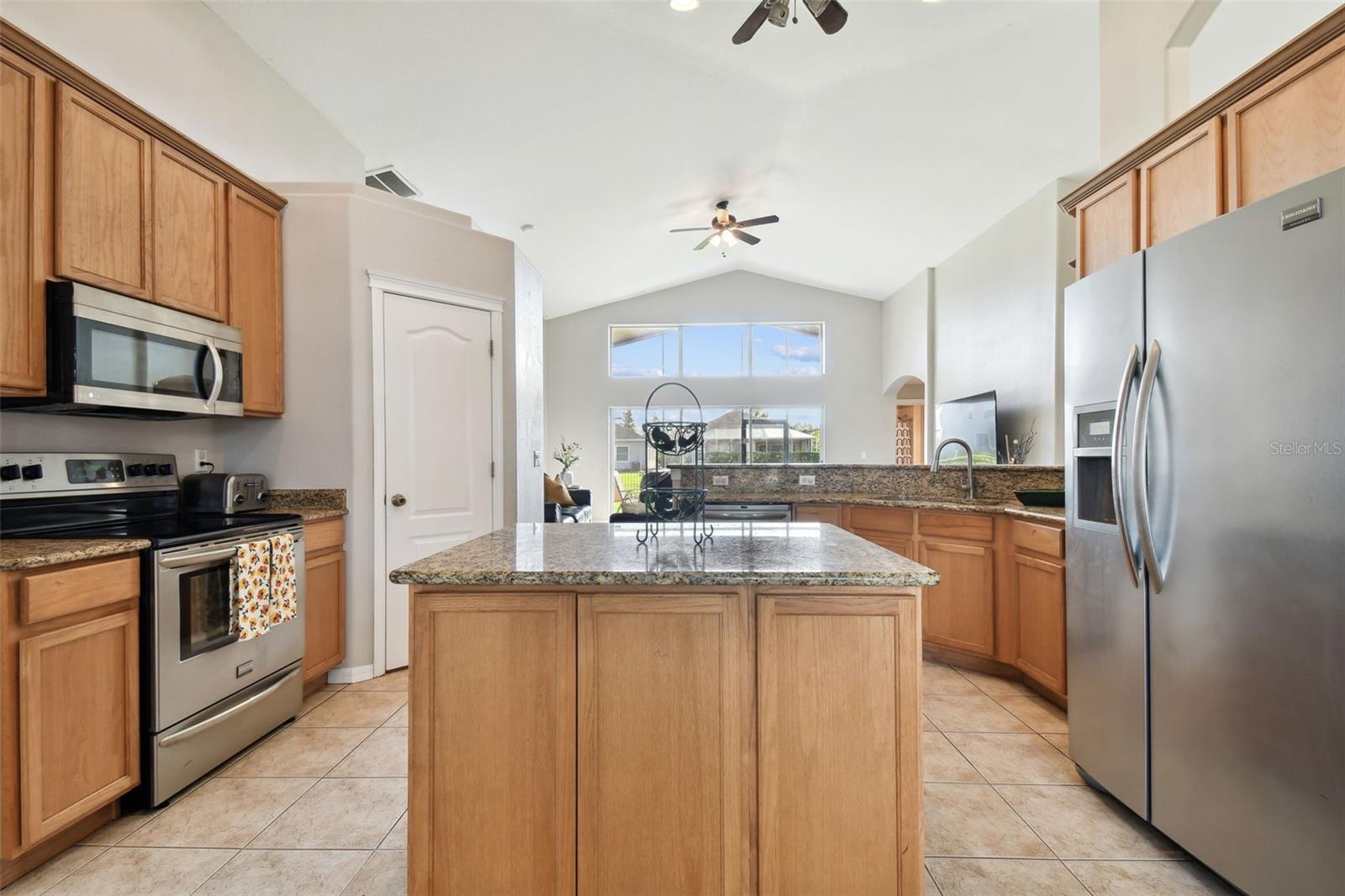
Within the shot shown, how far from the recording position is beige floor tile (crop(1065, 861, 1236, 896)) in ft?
5.05

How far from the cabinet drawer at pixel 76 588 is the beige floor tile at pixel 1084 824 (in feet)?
9.58

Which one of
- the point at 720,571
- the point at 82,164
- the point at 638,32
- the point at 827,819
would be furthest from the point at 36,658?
the point at 638,32

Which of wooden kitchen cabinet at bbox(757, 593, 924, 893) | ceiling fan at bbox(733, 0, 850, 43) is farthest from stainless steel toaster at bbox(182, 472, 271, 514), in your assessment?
ceiling fan at bbox(733, 0, 850, 43)

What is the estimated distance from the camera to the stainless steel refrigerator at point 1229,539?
1.27 meters

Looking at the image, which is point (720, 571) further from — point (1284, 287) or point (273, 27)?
point (273, 27)

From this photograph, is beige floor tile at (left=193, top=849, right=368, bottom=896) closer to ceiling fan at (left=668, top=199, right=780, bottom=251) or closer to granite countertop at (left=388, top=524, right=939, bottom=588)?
granite countertop at (left=388, top=524, right=939, bottom=588)

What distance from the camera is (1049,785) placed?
2033 millimetres

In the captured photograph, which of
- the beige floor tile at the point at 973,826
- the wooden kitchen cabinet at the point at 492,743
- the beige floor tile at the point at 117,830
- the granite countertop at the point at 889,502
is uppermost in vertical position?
the granite countertop at the point at 889,502

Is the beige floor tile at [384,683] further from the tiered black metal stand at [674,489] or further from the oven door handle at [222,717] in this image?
the tiered black metal stand at [674,489]

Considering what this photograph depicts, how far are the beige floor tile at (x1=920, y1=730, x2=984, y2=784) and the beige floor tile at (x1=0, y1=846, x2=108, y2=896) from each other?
2596 mm

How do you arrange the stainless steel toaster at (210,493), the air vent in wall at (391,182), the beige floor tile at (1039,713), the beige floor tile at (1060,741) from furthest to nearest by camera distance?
the air vent in wall at (391,182)
the stainless steel toaster at (210,493)
the beige floor tile at (1039,713)
the beige floor tile at (1060,741)

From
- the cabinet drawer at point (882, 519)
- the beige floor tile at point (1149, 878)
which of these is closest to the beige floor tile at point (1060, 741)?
the beige floor tile at point (1149, 878)

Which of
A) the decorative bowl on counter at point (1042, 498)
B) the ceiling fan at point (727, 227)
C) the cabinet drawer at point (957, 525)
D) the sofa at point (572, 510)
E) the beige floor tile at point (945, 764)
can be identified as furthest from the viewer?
the sofa at point (572, 510)

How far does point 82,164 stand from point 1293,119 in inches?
142
